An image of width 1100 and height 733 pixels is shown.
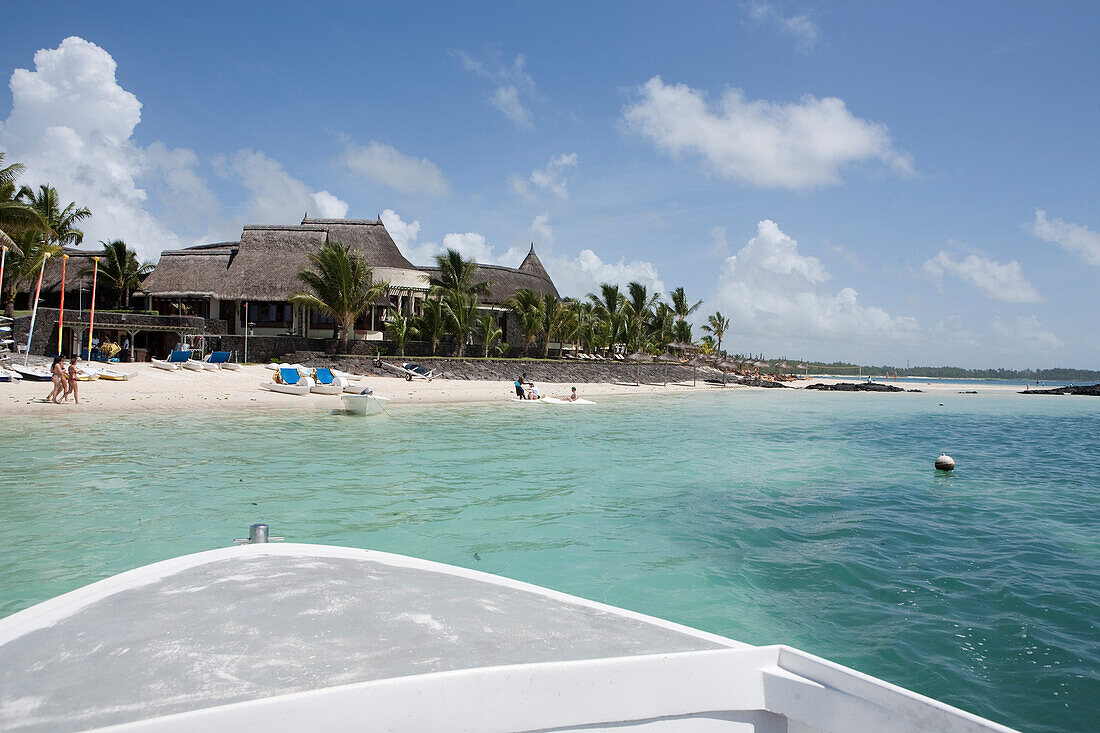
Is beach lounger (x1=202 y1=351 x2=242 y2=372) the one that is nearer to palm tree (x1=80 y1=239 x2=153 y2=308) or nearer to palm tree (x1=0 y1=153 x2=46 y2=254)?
palm tree (x1=0 y1=153 x2=46 y2=254)

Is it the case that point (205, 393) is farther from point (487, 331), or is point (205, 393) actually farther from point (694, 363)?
point (694, 363)

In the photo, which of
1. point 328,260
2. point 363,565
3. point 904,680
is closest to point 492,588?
point 363,565

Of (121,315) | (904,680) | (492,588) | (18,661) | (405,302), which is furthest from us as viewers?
(405,302)

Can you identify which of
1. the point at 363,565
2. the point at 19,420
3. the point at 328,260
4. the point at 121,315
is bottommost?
the point at 19,420

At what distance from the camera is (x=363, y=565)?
2.97 m

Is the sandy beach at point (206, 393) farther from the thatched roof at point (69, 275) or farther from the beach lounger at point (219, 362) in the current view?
the thatched roof at point (69, 275)

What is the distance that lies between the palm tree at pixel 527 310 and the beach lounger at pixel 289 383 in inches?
571

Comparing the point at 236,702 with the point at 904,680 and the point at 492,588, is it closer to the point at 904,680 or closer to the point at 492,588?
the point at 492,588

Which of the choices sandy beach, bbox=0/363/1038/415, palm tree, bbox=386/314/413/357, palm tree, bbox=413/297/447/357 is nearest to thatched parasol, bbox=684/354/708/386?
sandy beach, bbox=0/363/1038/415

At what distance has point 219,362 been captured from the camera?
2525 cm

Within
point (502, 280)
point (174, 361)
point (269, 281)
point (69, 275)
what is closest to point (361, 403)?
point (174, 361)

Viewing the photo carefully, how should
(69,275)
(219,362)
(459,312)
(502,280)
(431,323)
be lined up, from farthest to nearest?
(502,280) → (69,275) → (431,323) → (459,312) → (219,362)

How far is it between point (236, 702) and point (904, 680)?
12.4 feet

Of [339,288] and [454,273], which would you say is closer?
[339,288]
